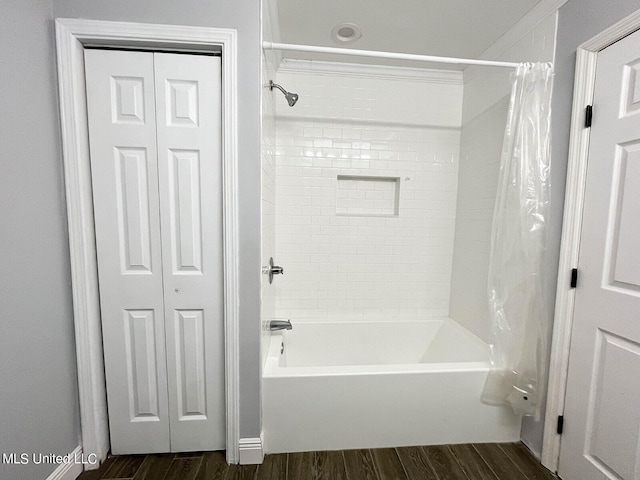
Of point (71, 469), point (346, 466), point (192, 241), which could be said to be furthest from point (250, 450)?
point (192, 241)

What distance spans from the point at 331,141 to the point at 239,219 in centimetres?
113

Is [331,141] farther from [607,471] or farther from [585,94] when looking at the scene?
[607,471]

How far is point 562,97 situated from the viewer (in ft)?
4.48

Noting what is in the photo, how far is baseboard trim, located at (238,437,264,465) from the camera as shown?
1.40 m

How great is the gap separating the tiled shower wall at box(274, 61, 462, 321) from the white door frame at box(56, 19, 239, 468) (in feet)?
2.78

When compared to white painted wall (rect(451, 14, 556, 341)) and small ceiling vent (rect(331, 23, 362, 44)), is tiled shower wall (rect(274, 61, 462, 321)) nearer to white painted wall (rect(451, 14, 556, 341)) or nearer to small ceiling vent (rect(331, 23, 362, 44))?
white painted wall (rect(451, 14, 556, 341))

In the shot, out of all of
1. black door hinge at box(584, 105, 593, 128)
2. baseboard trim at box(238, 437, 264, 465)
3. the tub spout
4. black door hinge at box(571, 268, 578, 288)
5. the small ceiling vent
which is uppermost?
the small ceiling vent

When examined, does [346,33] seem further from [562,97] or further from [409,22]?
[562,97]

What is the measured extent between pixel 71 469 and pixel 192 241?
118 centimetres

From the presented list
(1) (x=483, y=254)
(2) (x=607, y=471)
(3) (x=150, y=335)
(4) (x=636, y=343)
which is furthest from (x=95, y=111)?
(2) (x=607, y=471)

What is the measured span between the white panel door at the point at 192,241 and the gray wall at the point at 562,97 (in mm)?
1676

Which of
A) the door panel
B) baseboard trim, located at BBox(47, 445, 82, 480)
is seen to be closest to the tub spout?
the door panel

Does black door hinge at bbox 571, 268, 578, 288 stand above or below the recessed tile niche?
below

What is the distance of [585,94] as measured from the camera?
49.4 inches
